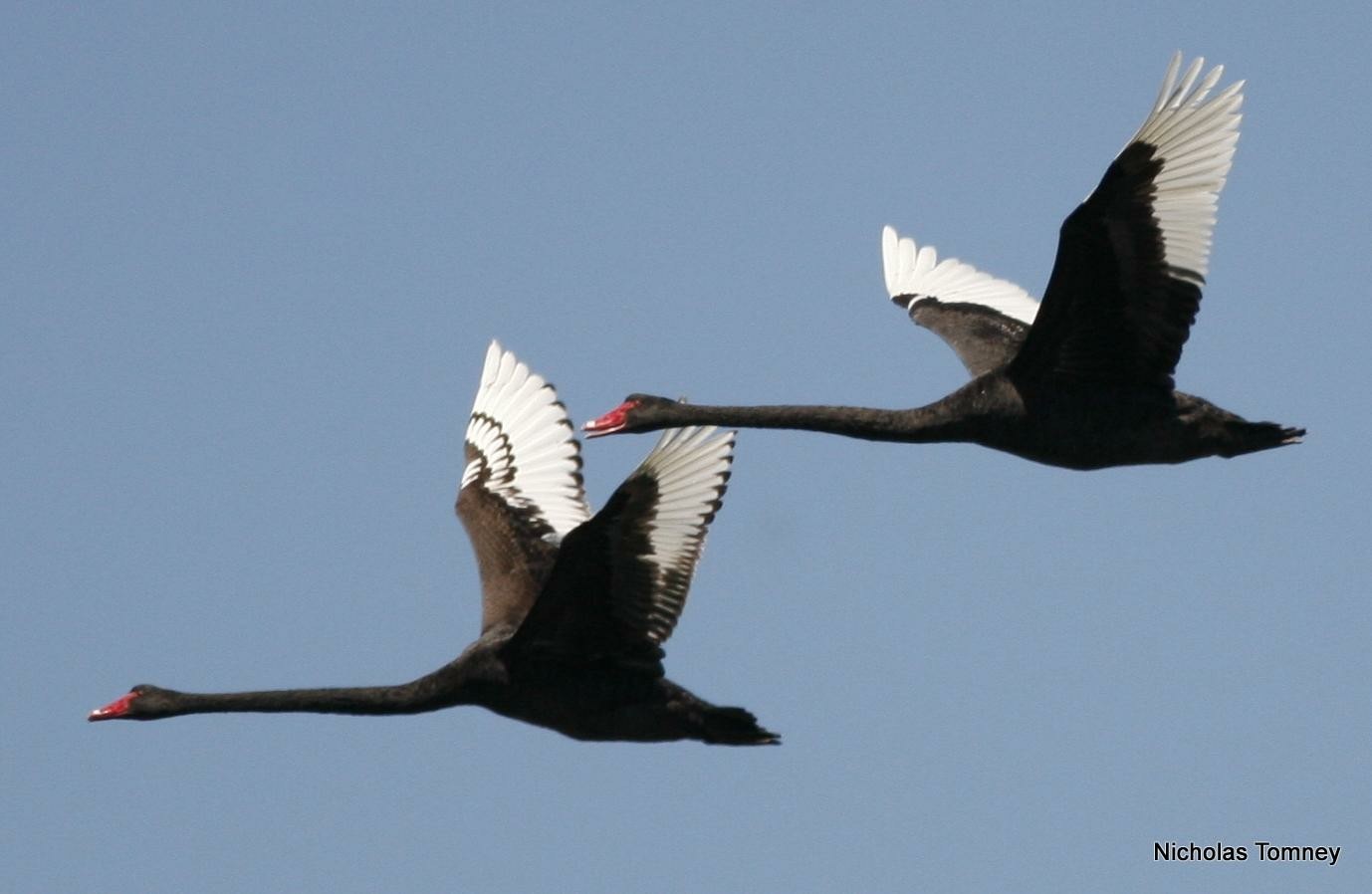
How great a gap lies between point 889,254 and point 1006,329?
114 inches

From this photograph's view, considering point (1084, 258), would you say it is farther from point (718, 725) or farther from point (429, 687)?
point (429, 687)

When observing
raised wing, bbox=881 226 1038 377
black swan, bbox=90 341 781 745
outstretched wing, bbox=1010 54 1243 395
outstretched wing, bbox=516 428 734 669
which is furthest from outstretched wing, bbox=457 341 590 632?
outstretched wing, bbox=1010 54 1243 395

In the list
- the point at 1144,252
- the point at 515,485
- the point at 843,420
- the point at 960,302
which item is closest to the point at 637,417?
the point at 843,420

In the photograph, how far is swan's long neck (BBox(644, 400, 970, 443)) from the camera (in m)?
18.5

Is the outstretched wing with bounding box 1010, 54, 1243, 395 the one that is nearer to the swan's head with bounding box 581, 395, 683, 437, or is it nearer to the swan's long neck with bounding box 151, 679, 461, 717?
the swan's head with bounding box 581, 395, 683, 437

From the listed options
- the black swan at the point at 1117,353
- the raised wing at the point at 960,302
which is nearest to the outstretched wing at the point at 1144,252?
the black swan at the point at 1117,353

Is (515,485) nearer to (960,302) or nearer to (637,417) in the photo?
(637,417)

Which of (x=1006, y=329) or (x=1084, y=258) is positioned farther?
(x=1006, y=329)

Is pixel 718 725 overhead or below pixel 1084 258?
below

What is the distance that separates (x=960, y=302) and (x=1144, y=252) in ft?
17.2

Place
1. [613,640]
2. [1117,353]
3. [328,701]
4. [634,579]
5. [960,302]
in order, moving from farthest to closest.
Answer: [960,302] < [328,701] < [1117,353] < [613,640] < [634,579]

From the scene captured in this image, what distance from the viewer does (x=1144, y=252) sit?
17.7m

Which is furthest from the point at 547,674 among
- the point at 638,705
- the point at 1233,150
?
the point at 1233,150

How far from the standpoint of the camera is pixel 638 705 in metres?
17.7
